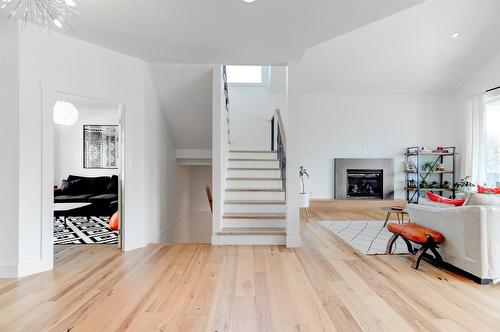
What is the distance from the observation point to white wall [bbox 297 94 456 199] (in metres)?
7.45

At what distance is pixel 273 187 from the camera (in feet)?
16.5

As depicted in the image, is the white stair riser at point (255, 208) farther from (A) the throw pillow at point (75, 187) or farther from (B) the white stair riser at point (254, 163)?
(A) the throw pillow at point (75, 187)

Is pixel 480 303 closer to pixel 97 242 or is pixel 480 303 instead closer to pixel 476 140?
pixel 97 242

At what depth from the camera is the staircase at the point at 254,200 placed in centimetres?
399

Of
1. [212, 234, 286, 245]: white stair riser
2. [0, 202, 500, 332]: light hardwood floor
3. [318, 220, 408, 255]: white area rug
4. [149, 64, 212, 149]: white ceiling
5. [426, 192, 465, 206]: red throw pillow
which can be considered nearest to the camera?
[0, 202, 500, 332]: light hardwood floor

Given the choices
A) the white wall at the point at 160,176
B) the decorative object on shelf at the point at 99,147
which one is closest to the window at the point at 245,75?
the white wall at the point at 160,176

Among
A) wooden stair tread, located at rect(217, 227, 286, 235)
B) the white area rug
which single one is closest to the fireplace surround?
the white area rug

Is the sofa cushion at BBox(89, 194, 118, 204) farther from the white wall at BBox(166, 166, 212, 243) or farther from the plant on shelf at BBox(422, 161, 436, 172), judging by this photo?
the plant on shelf at BBox(422, 161, 436, 172)

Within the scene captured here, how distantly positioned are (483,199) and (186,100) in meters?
4.14

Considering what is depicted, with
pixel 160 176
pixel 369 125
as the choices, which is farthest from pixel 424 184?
pixel 160 176

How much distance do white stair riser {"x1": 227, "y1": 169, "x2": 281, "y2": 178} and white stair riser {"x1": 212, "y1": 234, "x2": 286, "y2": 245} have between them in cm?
154

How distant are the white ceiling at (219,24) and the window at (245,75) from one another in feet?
12.6

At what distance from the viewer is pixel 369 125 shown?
7469 millimetres

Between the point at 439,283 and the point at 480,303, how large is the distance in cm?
39
